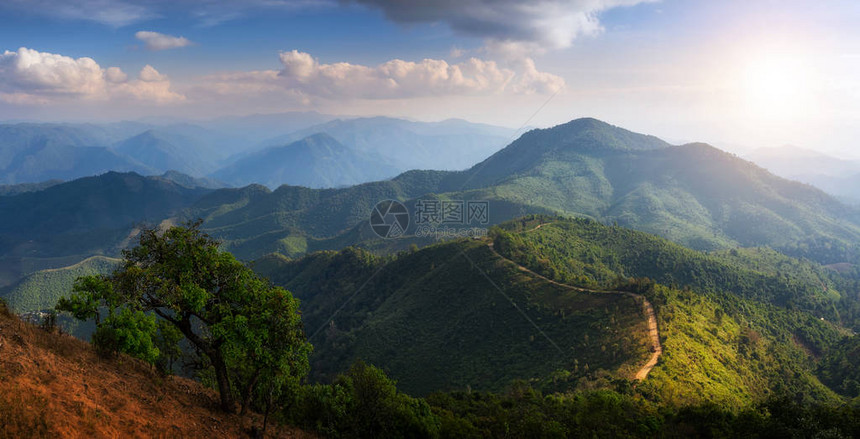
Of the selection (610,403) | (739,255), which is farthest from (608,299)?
(739,255)

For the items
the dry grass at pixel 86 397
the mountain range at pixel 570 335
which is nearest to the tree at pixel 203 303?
the dry grass at pixel 86 397

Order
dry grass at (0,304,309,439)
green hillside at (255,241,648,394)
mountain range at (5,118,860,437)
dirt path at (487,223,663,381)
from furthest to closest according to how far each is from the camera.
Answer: green hillside at (255,241,648,394), dirt path at (487,223,663,381), mountain range at (5,118,860,437), dry grass at (0,304,309,439)

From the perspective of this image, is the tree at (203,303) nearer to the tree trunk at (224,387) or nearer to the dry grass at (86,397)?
the tree trunk at (224,387)

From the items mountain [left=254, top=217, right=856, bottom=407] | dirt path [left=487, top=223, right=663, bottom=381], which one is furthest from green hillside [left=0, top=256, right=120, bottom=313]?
dirt path [left=487, top=223, right=663, bottom=381]

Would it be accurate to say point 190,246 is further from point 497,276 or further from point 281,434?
point 497,276

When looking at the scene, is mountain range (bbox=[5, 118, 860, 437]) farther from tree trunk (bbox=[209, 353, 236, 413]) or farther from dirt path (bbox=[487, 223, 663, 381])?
tree trunk (bbox=[209, 353, 236, 413])

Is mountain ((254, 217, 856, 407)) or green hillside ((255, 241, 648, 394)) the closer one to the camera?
mountain ((254, 217, 856, 407))
